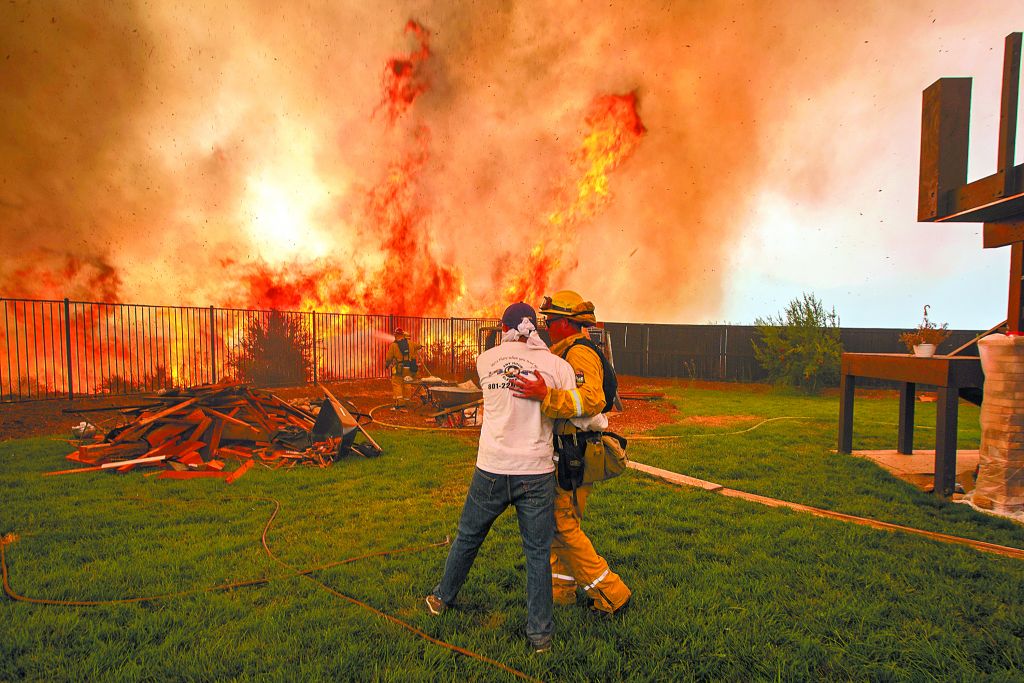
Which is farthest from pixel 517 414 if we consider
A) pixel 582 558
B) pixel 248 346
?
pixel 248 346

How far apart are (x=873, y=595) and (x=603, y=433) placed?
2.41 m

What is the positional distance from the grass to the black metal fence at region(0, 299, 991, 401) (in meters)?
7.77

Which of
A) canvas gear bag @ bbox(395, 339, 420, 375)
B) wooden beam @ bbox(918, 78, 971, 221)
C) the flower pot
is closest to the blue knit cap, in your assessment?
the flower pot

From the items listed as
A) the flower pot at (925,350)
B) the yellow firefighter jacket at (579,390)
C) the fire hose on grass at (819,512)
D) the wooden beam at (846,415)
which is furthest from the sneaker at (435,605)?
the wooden beam at (846,415)

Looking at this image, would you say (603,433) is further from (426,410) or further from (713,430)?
(426,410)

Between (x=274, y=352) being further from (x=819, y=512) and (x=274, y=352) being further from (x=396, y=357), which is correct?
(x=819, y=512)

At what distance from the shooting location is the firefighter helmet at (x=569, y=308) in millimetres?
3488

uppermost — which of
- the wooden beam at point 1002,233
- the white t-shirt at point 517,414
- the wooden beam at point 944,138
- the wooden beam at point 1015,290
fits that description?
the wooden beam at point 944,138

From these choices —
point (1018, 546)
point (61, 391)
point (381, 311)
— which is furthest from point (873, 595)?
point (381, 311)

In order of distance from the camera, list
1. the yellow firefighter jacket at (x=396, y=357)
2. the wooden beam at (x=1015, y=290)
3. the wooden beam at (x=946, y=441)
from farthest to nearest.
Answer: the yellow firefighter jacket at (x=396, y=357) < the wooden beam at (x=1015, y=290) < the wooden beam at (x=946, y=441)

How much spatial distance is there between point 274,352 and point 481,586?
638 inches

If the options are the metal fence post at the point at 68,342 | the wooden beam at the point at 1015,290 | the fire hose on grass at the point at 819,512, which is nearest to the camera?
the fire hose on grass at the point at 819,512

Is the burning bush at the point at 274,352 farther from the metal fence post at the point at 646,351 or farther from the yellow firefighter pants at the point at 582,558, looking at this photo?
the yellow firefighter pants at the point at 582,558

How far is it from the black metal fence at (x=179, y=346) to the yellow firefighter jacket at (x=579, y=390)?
1400 cm
